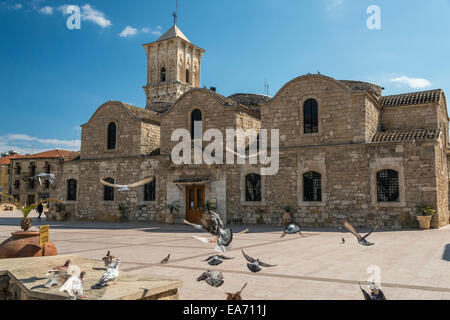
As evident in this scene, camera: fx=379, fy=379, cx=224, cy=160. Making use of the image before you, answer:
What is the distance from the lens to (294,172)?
17.3 meters

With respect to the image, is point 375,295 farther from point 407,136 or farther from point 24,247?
point 407,136

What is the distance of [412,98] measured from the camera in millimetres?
18453

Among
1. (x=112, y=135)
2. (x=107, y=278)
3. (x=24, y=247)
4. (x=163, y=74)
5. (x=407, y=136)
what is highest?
(x=163, y=74)

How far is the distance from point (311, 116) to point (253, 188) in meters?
4.32

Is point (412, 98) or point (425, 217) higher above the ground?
point (412, 98)

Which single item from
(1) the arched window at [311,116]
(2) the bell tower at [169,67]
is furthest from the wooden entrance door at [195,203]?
(2) the bell tower at [169,67]

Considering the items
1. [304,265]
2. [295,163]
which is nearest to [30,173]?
[295,163]

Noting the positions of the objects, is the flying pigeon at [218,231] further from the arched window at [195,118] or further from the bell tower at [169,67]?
the bell tower at [169,67]

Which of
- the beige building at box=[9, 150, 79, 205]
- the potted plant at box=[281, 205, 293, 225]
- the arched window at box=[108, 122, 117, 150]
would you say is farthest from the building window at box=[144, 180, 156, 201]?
the beige building at box=[9, 150, 79, 205]

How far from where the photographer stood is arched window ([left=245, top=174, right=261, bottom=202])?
1805 centimetres
